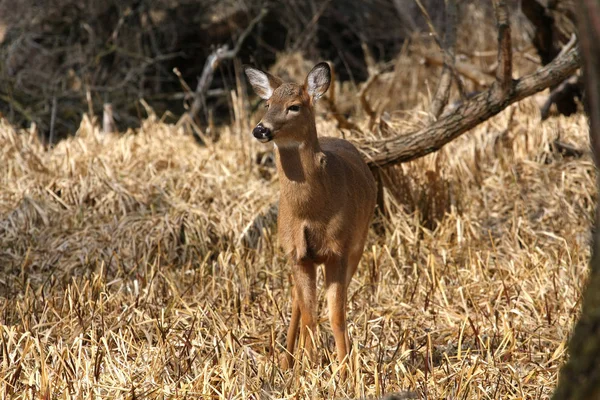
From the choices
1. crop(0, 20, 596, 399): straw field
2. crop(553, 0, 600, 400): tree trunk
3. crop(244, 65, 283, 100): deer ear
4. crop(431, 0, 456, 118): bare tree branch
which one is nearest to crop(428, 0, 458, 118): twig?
crop(431, 0, 456, 118): bare tree branch

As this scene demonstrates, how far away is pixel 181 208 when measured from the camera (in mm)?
6684

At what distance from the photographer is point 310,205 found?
4.46 m

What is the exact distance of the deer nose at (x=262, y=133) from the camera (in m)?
4.06

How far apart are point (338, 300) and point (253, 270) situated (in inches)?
60.7

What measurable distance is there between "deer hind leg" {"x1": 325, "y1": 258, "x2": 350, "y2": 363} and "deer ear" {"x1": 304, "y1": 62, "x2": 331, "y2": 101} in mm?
941

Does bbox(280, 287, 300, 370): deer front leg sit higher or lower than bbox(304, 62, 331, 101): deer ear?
lower

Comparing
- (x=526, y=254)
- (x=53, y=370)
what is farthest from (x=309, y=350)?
(x=526, y=254)

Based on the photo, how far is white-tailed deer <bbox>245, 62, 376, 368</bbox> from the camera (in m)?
4.41

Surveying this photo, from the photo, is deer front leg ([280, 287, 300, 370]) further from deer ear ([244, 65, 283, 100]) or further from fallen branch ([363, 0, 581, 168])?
fallen branch ([363, 0, 581, 168])

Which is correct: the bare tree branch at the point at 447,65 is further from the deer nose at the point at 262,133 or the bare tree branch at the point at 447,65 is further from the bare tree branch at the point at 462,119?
the deer nose at the point at 262,133

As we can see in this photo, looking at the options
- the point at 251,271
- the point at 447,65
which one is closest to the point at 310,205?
the point at 251,271

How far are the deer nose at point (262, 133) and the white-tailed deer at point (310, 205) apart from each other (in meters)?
0.13

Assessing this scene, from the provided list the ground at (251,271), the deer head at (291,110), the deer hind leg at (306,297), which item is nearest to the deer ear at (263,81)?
the deer head at (291,110)

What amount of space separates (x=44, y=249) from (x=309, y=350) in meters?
2.67
